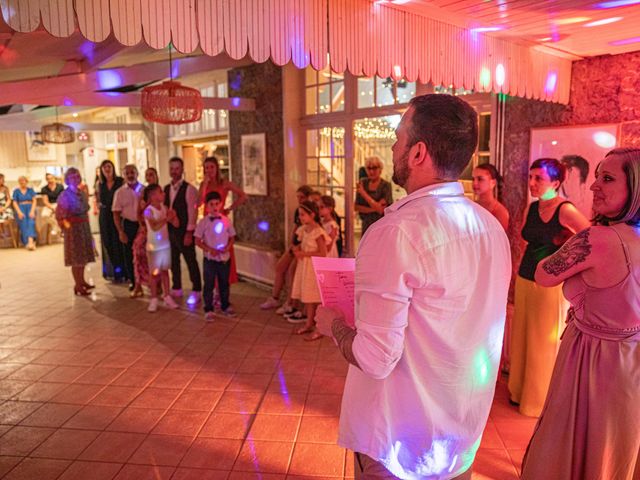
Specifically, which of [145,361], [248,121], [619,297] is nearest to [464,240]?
[619,297]

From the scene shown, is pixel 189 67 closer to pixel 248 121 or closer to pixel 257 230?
pixel 248 121

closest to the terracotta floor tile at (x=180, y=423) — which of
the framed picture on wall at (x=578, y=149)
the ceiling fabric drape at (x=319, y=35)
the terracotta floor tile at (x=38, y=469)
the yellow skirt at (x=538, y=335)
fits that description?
the terracotta floor tile at (x=38, y=469)

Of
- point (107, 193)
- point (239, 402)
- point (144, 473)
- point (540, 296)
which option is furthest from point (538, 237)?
point (107, 193)

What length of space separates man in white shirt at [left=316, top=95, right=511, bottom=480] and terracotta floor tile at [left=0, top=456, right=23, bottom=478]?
7.69 feet

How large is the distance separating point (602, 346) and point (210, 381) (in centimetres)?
284

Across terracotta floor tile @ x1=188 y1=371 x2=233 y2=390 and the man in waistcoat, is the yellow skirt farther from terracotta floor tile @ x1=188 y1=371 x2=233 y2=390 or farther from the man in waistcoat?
the man in waistcoat

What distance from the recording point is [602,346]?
203cm

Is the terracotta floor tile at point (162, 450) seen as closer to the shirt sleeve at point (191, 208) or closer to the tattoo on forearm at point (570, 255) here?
the tattoo on forearm at point (570, 255)

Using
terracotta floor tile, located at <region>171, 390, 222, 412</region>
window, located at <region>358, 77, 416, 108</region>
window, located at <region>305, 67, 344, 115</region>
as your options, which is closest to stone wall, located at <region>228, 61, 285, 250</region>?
window, located at <region>305, 67, 344, 115</region>

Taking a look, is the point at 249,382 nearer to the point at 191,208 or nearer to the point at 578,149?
the point at 191,208

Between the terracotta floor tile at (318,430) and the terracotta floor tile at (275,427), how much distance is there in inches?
2.0

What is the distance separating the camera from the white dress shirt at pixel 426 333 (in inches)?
46.6

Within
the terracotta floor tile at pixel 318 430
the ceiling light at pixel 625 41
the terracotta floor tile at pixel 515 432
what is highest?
the ceiling light at pixel 625 41

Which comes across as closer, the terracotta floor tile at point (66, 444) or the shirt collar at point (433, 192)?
the shirt collar at point (433, 192)
